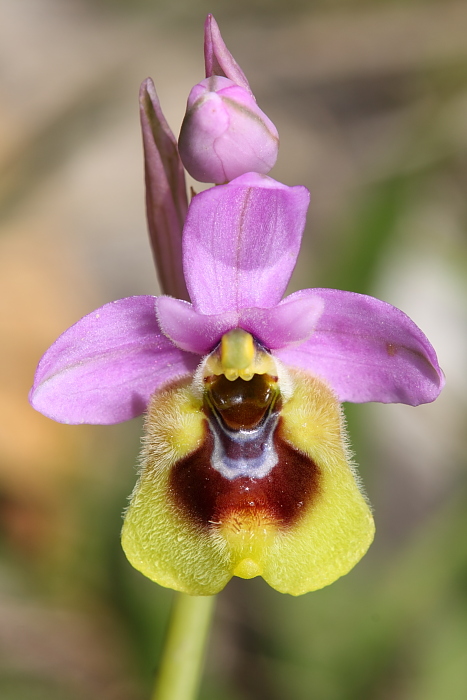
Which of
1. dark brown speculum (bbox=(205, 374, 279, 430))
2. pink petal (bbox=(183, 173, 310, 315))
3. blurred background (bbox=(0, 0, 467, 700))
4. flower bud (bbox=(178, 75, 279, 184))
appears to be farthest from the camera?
blurred background (bbox=(0, 0, 467, 700))

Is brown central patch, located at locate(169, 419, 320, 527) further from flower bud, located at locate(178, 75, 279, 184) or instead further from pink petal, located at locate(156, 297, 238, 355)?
flower bud, located at locate(178, 75, 279, 184)

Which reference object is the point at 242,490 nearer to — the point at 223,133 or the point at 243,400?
the point at 243,400

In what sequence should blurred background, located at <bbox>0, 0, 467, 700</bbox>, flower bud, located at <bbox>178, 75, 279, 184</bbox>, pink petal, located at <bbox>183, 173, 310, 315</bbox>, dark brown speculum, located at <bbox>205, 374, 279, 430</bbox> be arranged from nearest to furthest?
flower bud, located at <bbox>178, 75, 279, 184</bbox> → pink petal, located at <bbox>183, 173, 310, 315</bbox> → dark brown speculum, located at <bbox>205, 374, 279, 430</bbox> → blurred background, located at <bbox>0, 0, 467, 700</bbox>

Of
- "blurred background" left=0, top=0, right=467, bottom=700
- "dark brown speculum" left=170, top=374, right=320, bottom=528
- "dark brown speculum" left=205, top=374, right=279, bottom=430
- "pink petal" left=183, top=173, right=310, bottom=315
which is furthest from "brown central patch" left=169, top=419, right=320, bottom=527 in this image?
"blurred background" left=0, top=0, right=467, bottom=700

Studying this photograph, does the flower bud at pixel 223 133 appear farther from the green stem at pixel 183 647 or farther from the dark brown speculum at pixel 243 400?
the green stem at pixel 183 647

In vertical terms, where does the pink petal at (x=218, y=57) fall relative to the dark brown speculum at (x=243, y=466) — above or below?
above

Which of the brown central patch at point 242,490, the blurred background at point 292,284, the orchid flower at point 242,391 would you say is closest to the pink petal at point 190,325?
the orchid flower at point 242,391

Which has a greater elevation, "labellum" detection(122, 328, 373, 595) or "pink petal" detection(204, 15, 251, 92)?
"pink petal" detection(204, 15, 251, 92)

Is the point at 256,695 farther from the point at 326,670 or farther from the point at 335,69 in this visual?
the point at 335,69
